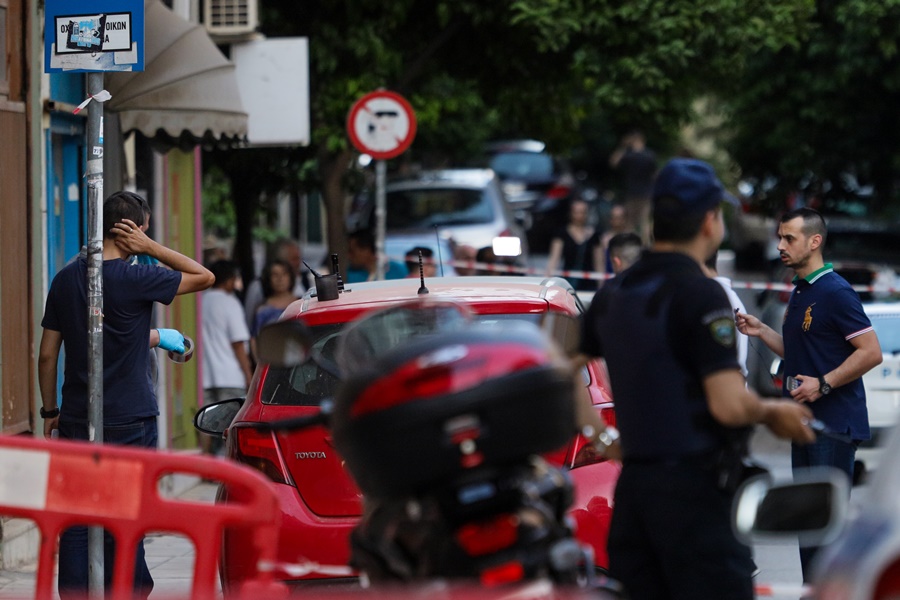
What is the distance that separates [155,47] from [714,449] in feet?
22.6

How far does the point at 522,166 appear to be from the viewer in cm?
3588

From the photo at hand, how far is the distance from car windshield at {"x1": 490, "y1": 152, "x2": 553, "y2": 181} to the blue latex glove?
92.8ft

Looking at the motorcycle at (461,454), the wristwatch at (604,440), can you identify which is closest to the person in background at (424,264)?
the wristwatch at (604,440)

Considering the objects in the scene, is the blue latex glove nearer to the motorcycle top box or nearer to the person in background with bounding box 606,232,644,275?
the person in background with bounding box 606,232,644,275

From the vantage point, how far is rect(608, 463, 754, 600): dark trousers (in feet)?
14.3

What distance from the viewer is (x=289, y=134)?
44.6 ft

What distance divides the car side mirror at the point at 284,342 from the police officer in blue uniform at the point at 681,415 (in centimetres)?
95

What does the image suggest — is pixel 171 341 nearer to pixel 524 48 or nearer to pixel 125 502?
pixel 125 502

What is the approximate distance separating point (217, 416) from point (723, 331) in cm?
303

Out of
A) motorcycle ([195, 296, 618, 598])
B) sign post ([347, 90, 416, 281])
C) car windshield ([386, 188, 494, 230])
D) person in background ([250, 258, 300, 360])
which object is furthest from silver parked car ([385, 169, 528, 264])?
motorcycle ([195, 296, 618, 598])

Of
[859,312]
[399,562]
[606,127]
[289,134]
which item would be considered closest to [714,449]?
[399,562]

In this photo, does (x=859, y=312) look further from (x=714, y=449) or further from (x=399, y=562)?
(x=399, y=562)

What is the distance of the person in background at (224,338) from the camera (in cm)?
1262

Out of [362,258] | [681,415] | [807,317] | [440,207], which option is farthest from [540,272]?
[681,415]
